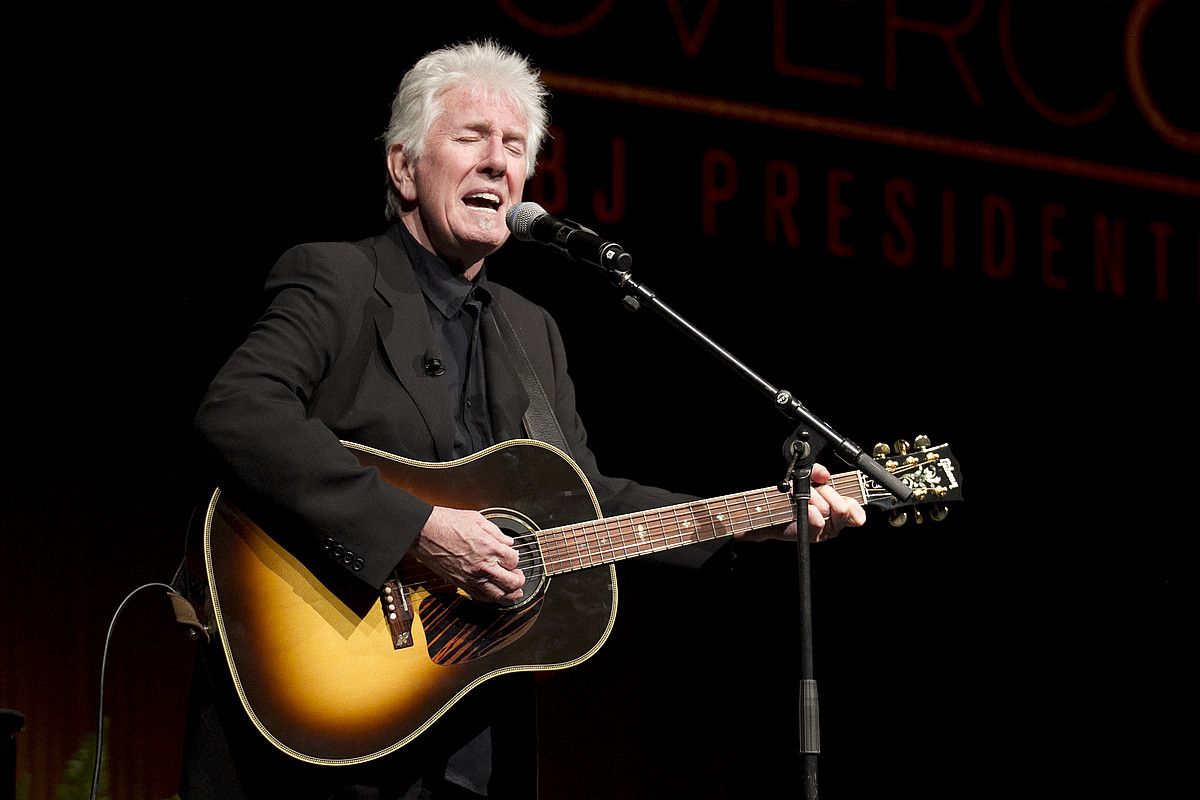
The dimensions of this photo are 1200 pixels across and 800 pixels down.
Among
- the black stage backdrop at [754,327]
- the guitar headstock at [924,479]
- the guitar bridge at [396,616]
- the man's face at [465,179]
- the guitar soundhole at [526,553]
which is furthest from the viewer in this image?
the black stage backdrop at [754,327]

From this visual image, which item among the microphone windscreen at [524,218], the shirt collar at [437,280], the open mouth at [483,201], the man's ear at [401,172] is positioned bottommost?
the shirt collar at [437,280]

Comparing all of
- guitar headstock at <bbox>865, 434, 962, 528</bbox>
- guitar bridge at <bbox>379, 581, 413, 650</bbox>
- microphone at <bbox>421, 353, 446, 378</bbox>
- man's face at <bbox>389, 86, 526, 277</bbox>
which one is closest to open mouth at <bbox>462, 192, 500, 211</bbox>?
man's face at <bbox>389, 86, 526, 277</bbox>

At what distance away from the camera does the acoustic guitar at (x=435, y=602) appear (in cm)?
240

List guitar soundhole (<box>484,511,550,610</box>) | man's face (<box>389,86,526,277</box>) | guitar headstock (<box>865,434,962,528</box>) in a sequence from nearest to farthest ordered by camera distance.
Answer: guitar soundhole (<box>484,511,550,610</box>)
guitar headstock (<box>865,434,962,528</box>)
man's face (<box>389,86,526,277</box>)

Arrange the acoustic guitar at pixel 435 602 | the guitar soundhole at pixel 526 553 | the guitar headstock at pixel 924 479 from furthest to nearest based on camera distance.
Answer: the guitar headstock at pixel 924 479
the guitar soundhole at pixel 526 553
the acoustic guitar at pixel 435 602

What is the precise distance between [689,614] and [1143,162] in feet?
8.86

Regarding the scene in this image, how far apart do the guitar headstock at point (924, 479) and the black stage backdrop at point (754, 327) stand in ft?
6.05

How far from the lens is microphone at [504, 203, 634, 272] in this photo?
2.41 m

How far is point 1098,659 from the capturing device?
16.6 ft

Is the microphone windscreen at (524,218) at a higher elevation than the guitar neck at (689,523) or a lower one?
higher

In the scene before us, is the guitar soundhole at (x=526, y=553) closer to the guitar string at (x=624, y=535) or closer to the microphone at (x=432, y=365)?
the guitar string at (x=624, y=535)

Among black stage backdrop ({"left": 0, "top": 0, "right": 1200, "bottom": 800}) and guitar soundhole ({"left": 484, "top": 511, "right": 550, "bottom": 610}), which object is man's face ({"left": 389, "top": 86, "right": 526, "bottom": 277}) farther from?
black stage backdrop ({"left": 0, "top": 0, "right": 1200, "bottom": 800})

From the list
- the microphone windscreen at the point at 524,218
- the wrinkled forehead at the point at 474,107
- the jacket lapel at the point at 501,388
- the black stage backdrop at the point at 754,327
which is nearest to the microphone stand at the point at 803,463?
the microphone windscreen at the point at 524,218

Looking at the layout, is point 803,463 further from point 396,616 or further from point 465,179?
point 465,179
